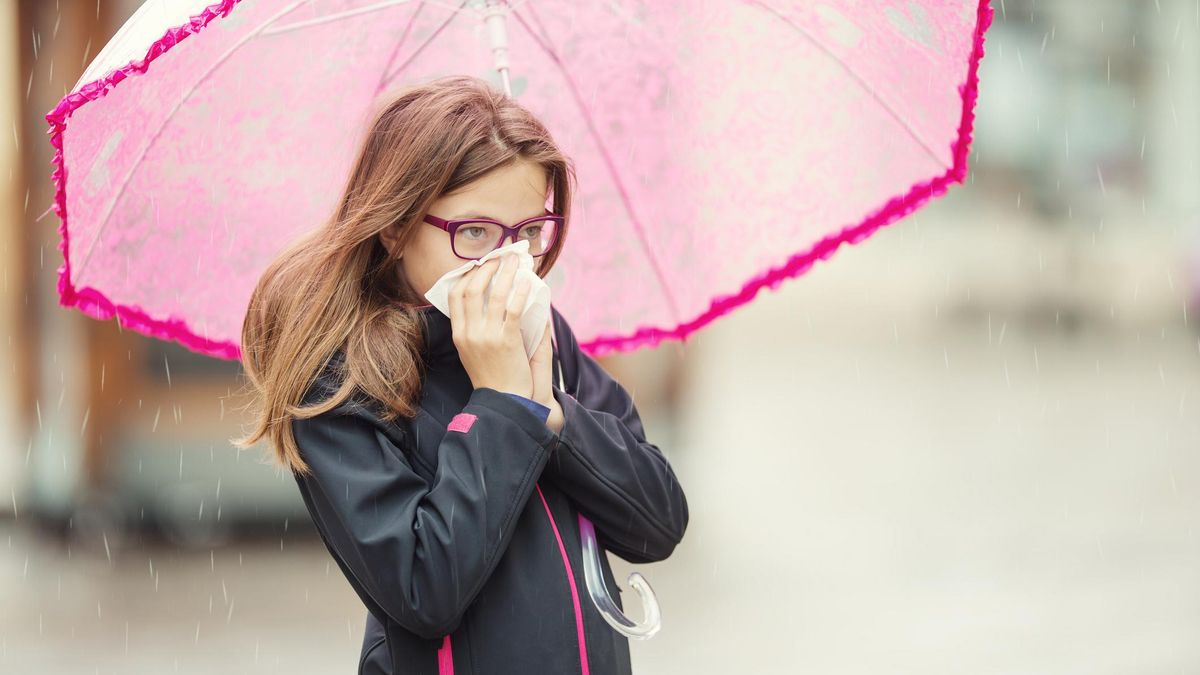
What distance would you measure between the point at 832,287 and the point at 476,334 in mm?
28126

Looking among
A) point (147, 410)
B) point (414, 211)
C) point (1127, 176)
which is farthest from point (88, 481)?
point (1127, 176)

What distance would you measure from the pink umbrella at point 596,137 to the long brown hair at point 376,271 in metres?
0.36

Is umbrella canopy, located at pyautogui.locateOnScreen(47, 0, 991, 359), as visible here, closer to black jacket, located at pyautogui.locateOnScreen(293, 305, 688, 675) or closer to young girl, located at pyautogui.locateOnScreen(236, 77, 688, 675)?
young girl, located at pyautogui.locateOnScreen(236, 77, 688, 675)

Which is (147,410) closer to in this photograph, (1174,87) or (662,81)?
(662,81)

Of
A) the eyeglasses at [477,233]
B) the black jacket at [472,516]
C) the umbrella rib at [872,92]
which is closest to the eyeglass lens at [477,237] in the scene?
the eyeglasses at [477,233]

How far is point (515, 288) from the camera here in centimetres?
185

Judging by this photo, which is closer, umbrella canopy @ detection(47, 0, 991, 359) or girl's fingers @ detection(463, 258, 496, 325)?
girl's fingers @ detection(463, 258, 496, 325)

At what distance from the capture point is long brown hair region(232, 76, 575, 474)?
1.88 m

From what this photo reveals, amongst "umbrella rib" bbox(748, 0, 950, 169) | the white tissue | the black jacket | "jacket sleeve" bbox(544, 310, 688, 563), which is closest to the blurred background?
"umbrella rib" bbox(748, 0, 950, 169)

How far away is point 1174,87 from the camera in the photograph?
2905cm

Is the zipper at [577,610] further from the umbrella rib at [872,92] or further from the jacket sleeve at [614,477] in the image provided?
the umbrella rib at [872,92]

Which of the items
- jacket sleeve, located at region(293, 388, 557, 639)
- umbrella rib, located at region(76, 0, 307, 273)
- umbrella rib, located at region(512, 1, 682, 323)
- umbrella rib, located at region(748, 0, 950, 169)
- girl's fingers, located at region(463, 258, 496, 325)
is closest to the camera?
jacket sleeve, located at region(293, 388, 557, 639)

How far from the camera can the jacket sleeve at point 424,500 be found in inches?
68.7

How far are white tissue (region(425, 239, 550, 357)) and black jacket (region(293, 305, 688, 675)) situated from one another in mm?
83
